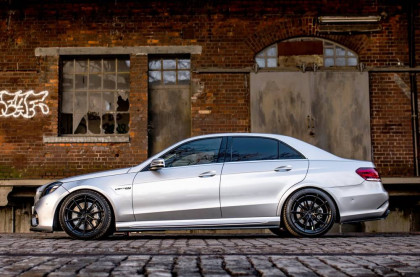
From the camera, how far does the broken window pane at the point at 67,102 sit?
522 inches

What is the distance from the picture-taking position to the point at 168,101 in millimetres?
13273

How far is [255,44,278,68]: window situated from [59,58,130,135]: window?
280cm

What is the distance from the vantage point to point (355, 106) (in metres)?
12.9

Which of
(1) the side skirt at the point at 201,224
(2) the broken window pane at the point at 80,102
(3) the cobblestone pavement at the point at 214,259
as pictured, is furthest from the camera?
(2) the broken window pane at the point at 80,102

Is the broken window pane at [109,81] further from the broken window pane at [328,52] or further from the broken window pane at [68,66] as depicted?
the broken window pane at [328,52]

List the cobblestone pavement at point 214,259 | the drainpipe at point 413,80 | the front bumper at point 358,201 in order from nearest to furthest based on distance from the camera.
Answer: the cobblestone pavement at point 214,259 < the front bumper at point 358,201 < the drainpipe at point 413,80

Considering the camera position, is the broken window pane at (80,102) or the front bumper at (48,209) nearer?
the front bumper at (48,209)

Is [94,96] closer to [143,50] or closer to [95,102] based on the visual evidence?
[95,102]

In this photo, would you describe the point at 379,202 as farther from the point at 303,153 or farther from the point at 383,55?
the point at 383,55

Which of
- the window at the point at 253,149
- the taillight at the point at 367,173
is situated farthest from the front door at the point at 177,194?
the taillight at the point at 367,173

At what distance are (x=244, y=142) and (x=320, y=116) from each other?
4.90 meters

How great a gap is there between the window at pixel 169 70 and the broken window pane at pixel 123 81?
1.60ft

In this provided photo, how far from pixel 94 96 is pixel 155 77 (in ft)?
4.46

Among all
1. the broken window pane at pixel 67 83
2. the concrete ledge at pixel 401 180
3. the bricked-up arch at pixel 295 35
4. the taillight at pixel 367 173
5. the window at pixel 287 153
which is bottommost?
the concrete ledge at pixel 401 180
